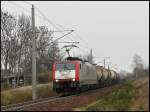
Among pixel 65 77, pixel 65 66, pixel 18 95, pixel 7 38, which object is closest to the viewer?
pixel 18 95

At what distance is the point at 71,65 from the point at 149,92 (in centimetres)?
1702

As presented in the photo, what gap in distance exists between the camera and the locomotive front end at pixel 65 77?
3831 centimetres

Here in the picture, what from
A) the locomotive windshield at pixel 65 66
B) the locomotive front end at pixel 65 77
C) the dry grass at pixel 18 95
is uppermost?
the locomotive windshield at pixel 65 66

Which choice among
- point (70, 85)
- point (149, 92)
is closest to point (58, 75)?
point (70, 85)

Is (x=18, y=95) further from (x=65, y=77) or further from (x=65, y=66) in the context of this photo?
(x=65, y=66)

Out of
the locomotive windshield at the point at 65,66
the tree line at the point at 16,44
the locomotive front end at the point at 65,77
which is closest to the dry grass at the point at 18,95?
the locomotive front end at the point at 65,77

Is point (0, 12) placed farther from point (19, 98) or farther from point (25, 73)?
point (19, 98)

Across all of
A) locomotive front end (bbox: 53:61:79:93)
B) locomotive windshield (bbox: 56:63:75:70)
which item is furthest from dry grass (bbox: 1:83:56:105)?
→ locomotive windshield (bbox: 56:63:75:70)

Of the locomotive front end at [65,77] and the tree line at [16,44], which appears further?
the tree line at [16,44]

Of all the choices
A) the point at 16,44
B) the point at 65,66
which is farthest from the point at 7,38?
the point at 65,66

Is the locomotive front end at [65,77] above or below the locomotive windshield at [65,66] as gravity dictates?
below

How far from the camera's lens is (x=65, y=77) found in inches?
1516

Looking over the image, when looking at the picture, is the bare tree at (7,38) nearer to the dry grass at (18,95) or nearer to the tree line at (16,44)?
the tree line at (16,44)

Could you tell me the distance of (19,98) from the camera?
3656 cm
